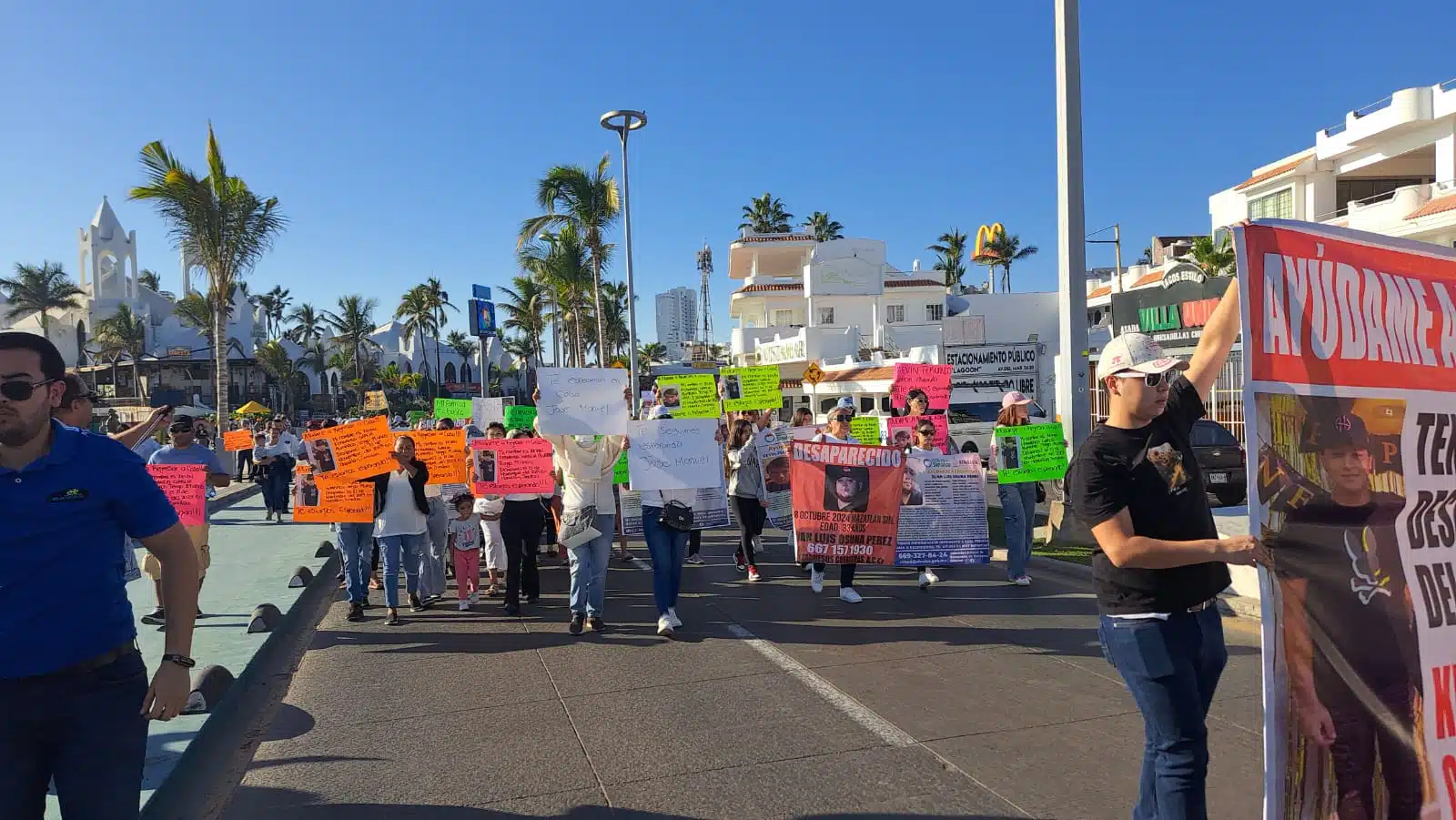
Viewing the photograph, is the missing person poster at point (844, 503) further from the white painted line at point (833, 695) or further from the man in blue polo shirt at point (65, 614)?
the man in blue polo shirt at point (65, 614)

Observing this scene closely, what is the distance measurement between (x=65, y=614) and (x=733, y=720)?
3.50 metres

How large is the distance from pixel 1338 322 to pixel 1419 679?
114 centimetres

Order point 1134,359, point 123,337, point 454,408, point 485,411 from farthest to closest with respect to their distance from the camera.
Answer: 1. point 123,337
2. point 454,408
3. point 485,411
4. point 1134,359

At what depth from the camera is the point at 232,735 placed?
17.7 feet

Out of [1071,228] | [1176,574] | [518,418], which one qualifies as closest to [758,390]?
[518,418]

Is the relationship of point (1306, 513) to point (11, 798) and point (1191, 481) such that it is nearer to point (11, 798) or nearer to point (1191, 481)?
point (1191, 481)

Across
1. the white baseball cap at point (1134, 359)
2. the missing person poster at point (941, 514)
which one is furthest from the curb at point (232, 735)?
the missing person poster at point (941, 514)

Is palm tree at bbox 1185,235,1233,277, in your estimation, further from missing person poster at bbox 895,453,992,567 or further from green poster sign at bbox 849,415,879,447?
missing person poster at bbox 895,453,992,567

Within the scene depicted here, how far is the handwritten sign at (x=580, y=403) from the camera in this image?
7332 mm

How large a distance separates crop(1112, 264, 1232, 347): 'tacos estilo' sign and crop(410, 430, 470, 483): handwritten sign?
1803 centimetres

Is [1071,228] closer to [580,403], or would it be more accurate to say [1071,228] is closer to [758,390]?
[758,390]

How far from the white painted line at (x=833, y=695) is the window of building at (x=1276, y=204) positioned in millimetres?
30635

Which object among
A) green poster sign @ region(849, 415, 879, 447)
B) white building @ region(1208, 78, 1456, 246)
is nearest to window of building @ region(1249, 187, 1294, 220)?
white building @ region(1208, 78, 1456, 246)

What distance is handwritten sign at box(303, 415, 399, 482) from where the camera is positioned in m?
8.09
